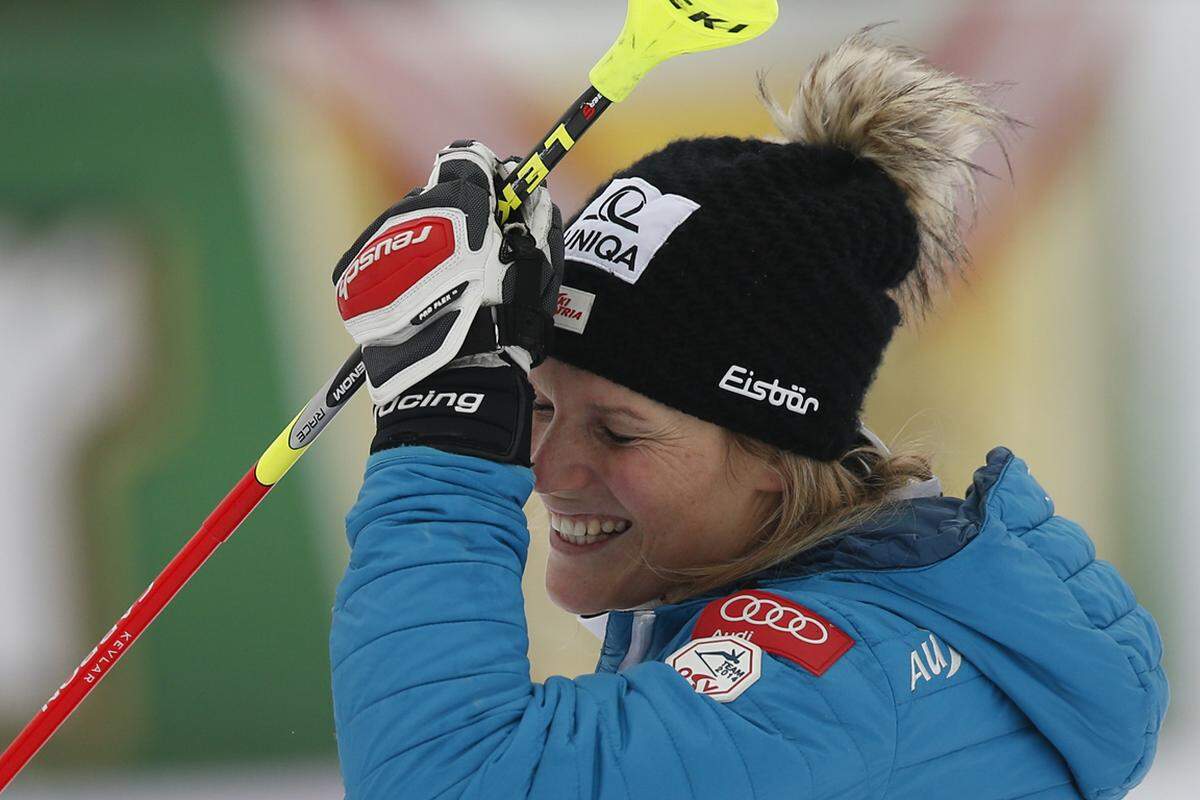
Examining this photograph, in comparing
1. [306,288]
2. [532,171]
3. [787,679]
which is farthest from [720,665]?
[306,288]

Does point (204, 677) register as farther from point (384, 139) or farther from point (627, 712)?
point (627, 712)

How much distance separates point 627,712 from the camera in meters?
0.85

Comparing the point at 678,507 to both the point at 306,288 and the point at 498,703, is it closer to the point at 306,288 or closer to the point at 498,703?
the point at 498,703

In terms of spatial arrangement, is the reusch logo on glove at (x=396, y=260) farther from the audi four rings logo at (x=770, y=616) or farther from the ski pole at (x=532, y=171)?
the audi four rings logo at (x=770, y=616)

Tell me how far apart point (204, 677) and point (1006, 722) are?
2.03 m

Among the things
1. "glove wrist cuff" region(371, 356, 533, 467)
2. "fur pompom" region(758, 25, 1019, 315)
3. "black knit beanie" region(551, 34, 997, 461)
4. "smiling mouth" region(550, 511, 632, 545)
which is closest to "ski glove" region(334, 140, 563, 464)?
"glove wrist cuff" region(371, 356, 533, 467)

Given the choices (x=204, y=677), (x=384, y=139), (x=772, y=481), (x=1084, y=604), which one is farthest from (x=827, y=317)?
(x=204, y=677)

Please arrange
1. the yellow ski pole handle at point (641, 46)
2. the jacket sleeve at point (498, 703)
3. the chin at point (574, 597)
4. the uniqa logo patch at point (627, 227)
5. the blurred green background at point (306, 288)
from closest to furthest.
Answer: the jacket sleeve at point (498, 703)
the yellow ski pole handle at point (641, 46)
the uniqa logo patch at point (627, 227)
the chin at point (574, 597)
the blurred green background at point (306, 288)

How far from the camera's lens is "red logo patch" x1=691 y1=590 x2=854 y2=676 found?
0.89 meters

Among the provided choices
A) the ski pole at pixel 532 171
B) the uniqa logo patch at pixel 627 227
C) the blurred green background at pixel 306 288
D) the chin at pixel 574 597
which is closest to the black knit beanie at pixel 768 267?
the uniqa logo patch at pixel 627 227

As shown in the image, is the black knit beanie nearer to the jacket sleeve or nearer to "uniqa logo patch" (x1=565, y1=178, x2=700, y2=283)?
"uniqa logo patch" (x1=565, y1=178, x2=700, y2=283)

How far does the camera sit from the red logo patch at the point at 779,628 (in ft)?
2.91

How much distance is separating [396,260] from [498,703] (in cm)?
32

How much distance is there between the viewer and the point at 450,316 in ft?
3.00
